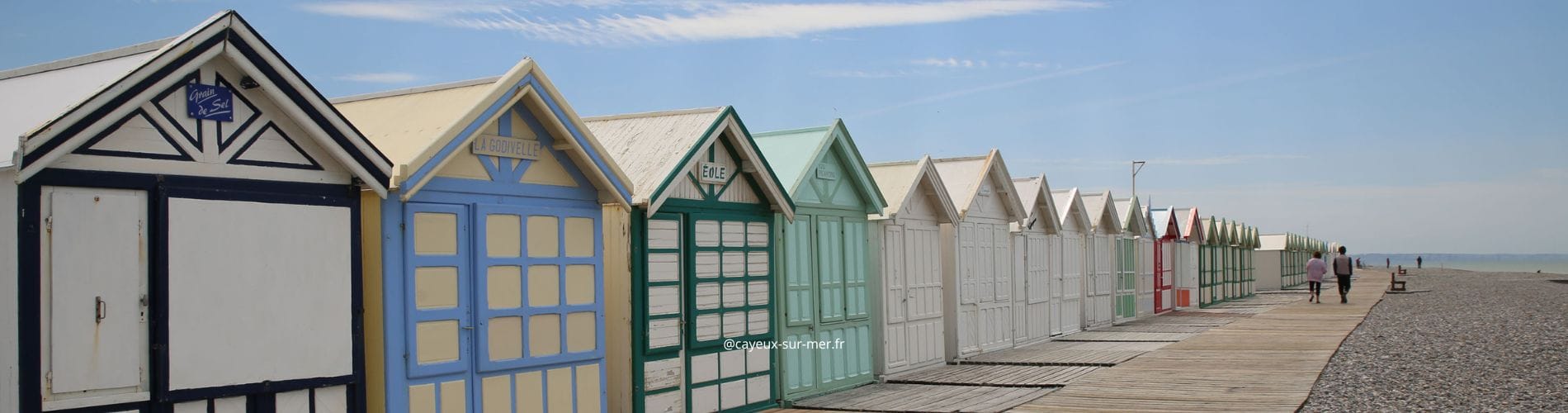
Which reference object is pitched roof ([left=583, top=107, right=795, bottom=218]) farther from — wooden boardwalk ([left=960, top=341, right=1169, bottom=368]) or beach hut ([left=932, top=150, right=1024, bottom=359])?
wooden boardwalk ([left=960, top=341, right=1169, bottom=368])

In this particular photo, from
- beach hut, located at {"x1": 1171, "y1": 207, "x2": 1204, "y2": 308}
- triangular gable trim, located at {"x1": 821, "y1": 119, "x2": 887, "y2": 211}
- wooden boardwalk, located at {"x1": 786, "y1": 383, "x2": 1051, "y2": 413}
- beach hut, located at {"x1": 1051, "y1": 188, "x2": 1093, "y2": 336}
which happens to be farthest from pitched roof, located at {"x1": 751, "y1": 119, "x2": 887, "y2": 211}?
beach hut, located at {"x1": 1171, "y1": 207, "x2": 1204, "y2": 308}

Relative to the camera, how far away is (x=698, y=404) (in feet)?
39.2

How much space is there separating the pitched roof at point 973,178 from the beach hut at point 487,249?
8.50m

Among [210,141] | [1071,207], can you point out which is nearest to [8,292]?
[210,141]

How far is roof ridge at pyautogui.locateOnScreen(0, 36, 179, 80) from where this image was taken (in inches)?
286

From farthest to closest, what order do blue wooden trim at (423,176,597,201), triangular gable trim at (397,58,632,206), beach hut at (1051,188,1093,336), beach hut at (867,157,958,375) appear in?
beach hut at (1051,188,1093,336), beach hut at (867,157,958,375), blue wooden trim at (423,176,597,201), triangular gable trim at (397,58,632,206)

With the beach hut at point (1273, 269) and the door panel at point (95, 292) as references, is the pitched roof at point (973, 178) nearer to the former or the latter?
the door panel at point (95, 292)

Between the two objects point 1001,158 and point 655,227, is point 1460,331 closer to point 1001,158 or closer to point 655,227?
point 1001,158

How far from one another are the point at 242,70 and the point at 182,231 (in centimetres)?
95

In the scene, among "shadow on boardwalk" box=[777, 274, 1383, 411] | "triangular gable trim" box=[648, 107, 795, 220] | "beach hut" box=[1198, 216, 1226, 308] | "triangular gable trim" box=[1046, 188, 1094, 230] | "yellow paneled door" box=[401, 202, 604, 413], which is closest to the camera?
"yellow paneled door" box=[401, 202, 604, 413]

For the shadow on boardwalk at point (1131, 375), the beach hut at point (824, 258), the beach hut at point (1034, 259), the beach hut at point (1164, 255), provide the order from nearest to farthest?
the shadow on boardwalk at point (1131, 375), the beach hut at point (824, 258), the beach hut at point (1034, 259), the beach hut at point (1164, 255)

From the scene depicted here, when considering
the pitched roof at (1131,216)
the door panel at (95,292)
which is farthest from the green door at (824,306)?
the pitched roof at (1131,216)

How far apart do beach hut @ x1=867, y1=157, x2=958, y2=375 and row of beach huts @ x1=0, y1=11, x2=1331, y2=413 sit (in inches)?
3.0

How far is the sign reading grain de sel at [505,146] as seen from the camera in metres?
9.30
